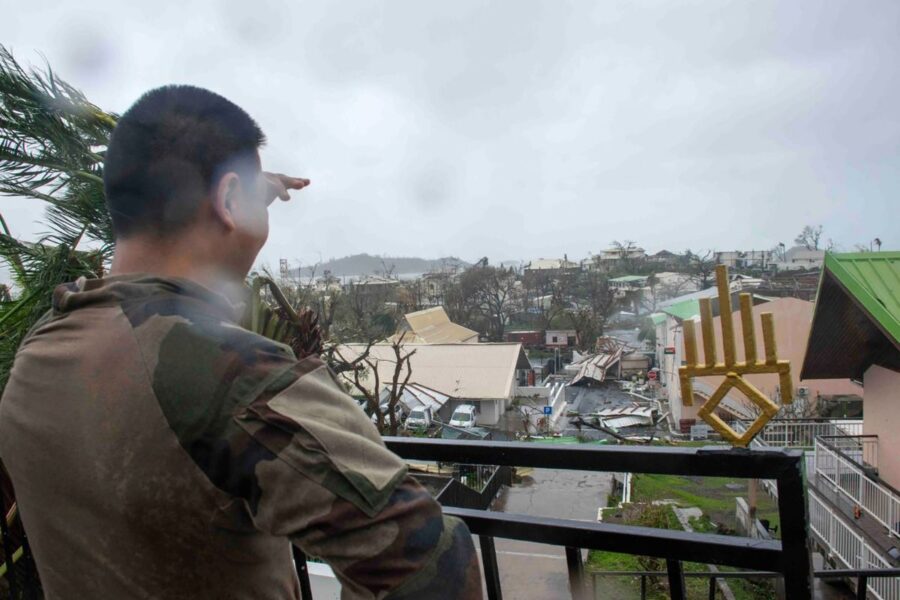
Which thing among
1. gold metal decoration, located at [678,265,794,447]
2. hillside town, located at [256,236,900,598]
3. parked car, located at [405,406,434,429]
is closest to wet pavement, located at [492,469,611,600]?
hillside town, located at [256,236,900,598]

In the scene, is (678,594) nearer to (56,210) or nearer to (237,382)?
(237,382)

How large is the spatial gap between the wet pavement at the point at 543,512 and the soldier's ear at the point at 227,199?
2038 mm

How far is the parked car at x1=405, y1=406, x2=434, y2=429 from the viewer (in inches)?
602

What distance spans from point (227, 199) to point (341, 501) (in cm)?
41

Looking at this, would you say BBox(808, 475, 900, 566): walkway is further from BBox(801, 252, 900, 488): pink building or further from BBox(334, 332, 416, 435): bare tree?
BBox(334, 332, 416, 435): bare tree

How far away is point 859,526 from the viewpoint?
6.39m

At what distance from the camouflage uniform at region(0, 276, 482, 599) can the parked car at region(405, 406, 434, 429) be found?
47.9ft

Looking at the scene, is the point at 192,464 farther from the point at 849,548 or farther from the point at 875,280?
the point at 849,548

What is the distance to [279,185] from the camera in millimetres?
850

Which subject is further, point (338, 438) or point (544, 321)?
point (544, 321)

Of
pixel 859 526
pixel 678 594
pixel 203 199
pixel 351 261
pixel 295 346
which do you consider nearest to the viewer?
pixel 203 199

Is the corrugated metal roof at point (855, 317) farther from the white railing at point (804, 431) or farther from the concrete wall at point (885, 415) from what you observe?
the white railing at point (804, 431)

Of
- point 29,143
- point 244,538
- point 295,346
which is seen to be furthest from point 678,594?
point 29,143

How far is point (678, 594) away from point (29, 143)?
4304 millimetres
